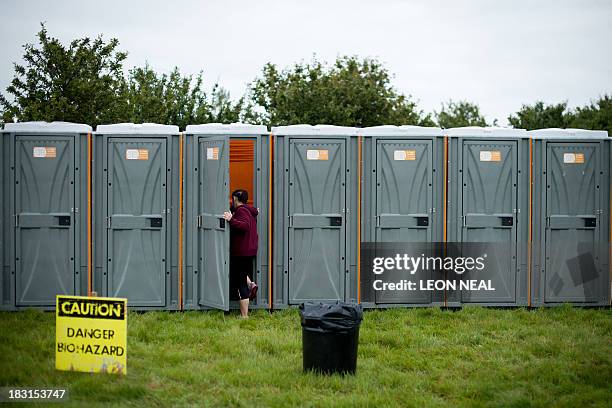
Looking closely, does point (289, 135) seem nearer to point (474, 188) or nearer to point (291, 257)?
point (291, 257)

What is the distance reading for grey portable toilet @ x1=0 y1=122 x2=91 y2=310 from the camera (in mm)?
9859

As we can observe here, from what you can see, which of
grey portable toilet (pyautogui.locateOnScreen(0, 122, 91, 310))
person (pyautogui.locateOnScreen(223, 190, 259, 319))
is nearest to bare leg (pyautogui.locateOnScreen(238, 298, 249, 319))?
person (pyautogui.locateOnScreen(223, 190, 259, 319))

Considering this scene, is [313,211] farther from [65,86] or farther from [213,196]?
[65,86]

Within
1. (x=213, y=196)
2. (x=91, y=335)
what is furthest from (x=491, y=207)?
(x=91, y=335)

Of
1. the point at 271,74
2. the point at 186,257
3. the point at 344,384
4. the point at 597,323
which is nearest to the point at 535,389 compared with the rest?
the point at 344,384

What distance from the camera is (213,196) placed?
9.81m

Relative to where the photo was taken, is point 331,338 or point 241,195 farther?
point 241,195

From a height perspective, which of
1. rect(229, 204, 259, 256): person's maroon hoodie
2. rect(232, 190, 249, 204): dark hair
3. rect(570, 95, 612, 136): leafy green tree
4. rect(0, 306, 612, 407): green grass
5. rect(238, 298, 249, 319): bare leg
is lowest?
rect(0, 306, 612, 407): green grass

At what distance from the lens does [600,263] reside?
10555 millimetres

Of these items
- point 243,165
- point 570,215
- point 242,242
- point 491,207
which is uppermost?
point 243,165

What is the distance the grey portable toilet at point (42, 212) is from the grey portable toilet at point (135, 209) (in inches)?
9.3

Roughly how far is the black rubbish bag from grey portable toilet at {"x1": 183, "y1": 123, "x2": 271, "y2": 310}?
9.84ft

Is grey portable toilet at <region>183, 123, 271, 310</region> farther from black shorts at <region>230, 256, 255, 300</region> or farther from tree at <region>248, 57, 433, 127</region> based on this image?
tree at <region>248, 57, 433, 127</region>

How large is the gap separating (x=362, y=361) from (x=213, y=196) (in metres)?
3.26
